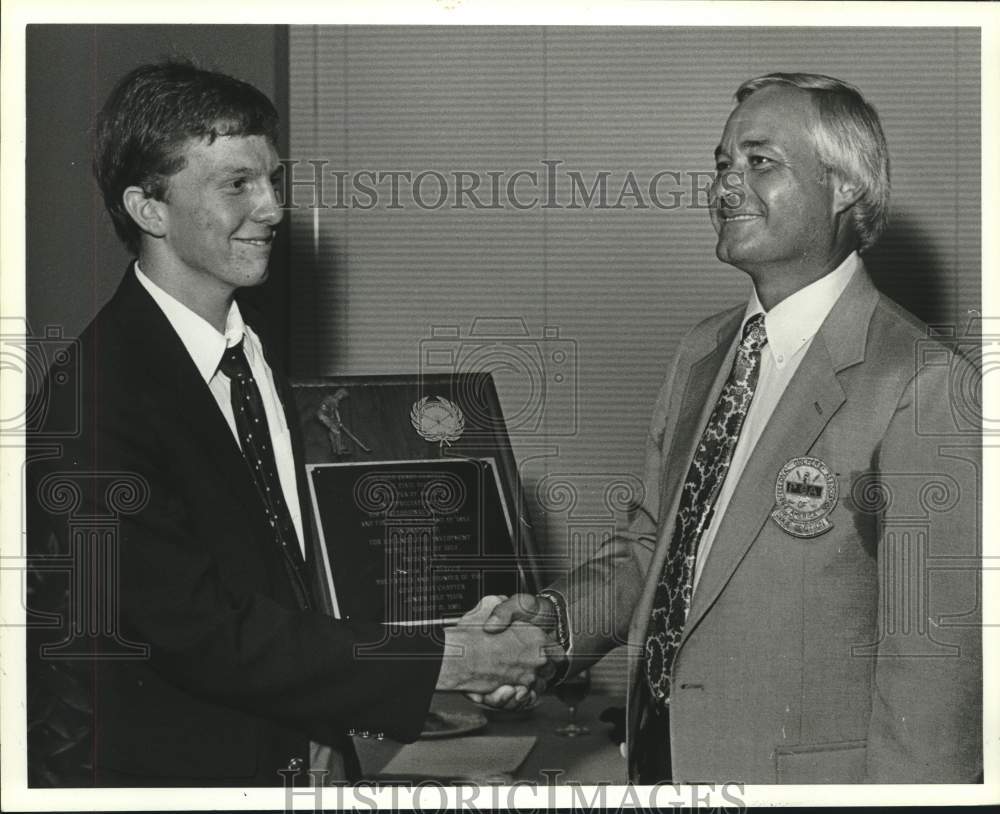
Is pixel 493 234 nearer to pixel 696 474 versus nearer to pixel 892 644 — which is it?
pixel 696 474

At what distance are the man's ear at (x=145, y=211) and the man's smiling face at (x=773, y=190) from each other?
1293mm

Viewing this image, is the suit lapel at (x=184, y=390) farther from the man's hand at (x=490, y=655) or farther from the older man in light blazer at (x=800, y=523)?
the older man in light blazer at (x=800, y=523)

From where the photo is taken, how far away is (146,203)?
3.23 metres

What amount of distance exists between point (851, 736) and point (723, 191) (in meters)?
1.29

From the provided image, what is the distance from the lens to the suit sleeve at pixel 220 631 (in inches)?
124

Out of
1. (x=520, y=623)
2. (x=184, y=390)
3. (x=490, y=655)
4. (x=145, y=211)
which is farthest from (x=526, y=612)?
(x=145, y=211)

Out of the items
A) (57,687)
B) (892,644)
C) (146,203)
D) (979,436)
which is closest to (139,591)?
(57,687)

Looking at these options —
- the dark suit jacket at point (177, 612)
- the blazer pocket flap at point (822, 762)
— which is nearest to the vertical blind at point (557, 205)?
the dark suit jacket at point (177, 612)

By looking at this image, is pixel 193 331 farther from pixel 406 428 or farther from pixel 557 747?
pixel 557 747

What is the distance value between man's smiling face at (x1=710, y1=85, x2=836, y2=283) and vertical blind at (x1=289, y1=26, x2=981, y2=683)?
0.21 ft

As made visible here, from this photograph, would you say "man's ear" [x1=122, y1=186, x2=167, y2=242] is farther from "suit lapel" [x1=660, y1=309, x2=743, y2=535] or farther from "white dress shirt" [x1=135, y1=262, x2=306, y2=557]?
"suit lapel" [x1=660, y1=309, x2=743, y2=535]

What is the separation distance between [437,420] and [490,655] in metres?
0.56

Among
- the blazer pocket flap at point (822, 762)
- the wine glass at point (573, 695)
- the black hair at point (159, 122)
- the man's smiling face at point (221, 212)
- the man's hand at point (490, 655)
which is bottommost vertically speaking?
the blazer pocket flap at point (822, 762)

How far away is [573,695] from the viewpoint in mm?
3289
